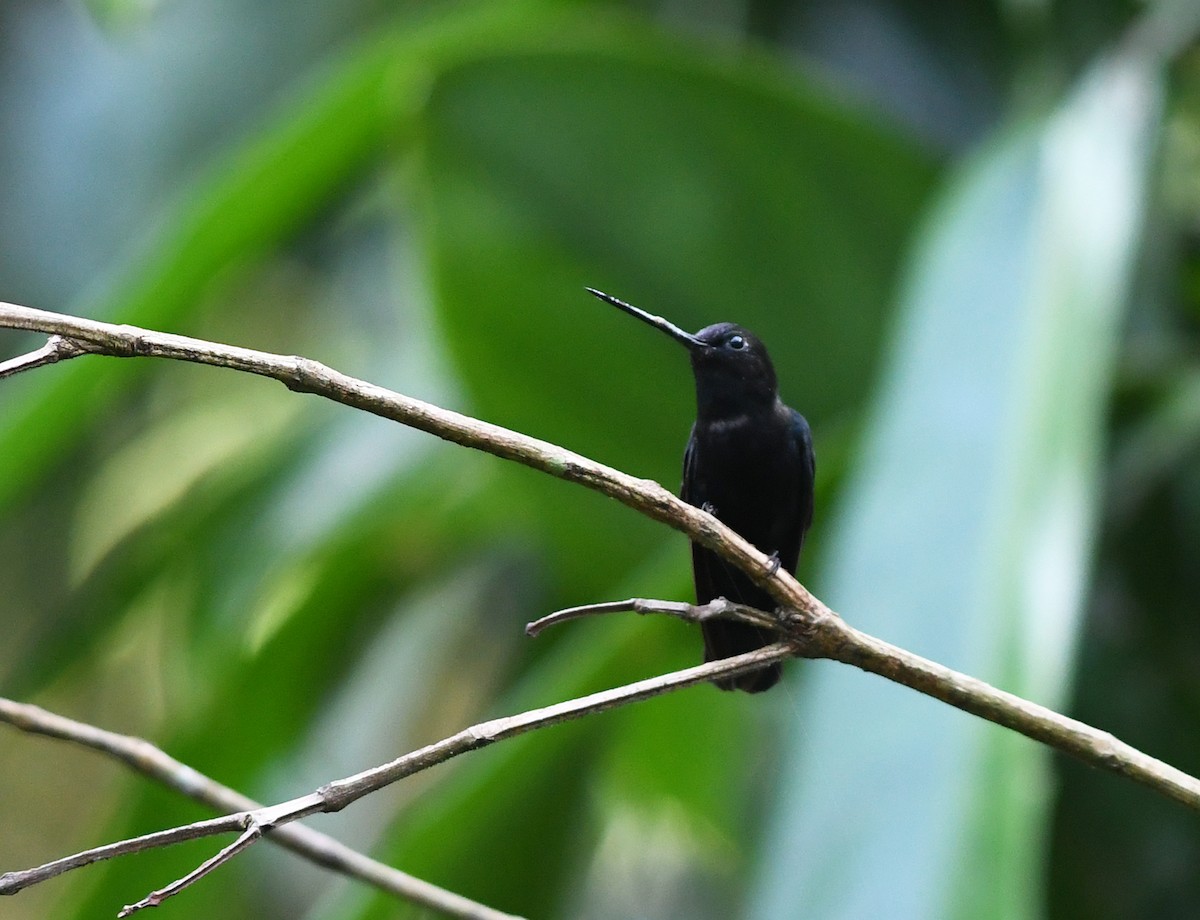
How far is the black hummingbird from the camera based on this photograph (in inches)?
66.9

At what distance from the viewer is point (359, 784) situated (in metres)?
0.88

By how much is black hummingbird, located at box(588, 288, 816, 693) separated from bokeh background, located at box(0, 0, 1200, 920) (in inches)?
4.4

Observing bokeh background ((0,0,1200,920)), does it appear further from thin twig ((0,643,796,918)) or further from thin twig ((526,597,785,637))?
thin twig ((0,643,796,918))

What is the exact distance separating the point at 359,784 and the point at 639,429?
2.08 m

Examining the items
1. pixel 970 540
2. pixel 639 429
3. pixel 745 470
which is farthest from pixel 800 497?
pixel 639 429

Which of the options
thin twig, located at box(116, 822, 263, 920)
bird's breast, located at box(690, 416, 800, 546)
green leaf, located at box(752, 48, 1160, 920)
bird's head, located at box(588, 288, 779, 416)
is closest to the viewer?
thin twig, located at box(116, 822, 263, 920)

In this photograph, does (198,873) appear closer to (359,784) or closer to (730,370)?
(359,784)

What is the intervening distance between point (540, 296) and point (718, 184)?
42 cm

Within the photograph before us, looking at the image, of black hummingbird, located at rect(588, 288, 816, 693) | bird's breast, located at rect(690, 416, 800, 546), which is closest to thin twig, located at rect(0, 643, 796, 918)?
black hummingbird, located at rect(588, 288, 816, 693)

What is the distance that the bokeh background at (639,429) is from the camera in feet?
5.90

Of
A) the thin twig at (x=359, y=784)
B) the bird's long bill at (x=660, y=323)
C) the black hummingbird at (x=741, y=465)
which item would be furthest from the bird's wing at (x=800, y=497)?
the thin twig at (x=359, y=784)

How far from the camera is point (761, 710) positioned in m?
3.44

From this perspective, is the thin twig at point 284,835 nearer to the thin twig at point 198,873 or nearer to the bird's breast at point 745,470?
the thin twig at point 198,873

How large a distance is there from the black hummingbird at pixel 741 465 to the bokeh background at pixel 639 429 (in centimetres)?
11
